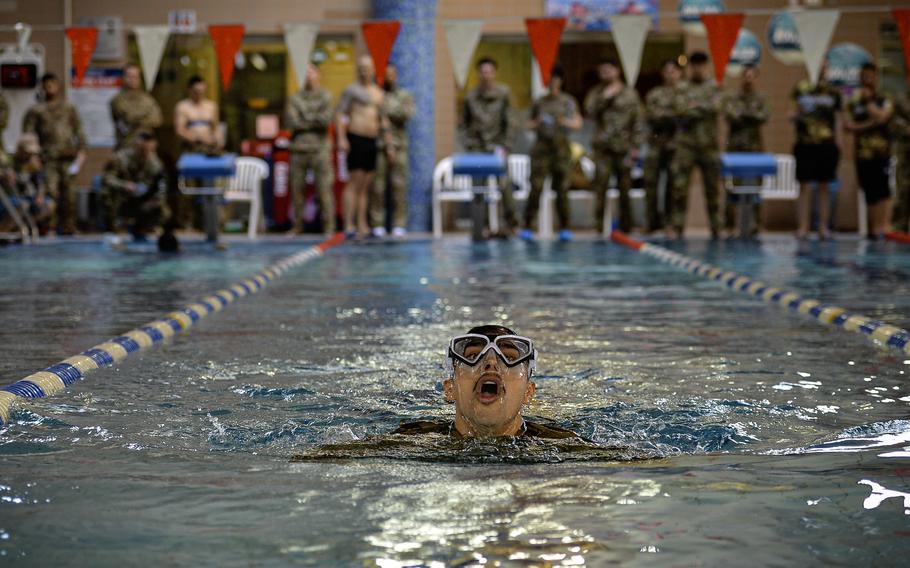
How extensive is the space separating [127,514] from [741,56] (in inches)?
682

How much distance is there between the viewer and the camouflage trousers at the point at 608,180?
58.2 ft

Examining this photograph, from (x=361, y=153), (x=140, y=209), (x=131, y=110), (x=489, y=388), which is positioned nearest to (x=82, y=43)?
(x=131, y=110)

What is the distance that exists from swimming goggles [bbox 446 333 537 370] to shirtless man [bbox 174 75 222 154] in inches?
541

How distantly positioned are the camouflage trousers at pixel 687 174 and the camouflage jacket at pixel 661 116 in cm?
23

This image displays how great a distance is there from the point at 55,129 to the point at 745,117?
27.8ft

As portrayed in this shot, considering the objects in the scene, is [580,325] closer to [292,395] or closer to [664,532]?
[292,395]

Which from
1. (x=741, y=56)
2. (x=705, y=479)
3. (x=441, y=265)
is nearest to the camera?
(x=705, y=479)

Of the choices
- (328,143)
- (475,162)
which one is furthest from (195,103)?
(475,162)

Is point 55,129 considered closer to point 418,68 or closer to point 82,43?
point 82,43

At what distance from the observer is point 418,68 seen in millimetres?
19766

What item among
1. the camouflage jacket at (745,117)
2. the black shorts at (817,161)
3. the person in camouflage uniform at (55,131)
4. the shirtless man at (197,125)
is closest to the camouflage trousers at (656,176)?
the camouflage jacket at (745,117)

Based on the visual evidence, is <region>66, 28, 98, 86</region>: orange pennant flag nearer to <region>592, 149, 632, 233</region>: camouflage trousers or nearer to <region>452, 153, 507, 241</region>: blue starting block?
<region>452, 153, 507, 241</region>: blue starting block

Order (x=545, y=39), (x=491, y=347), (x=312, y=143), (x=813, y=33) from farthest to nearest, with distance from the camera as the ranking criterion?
(x=312, y=143), (x=545, y=39), (x=813, y=33), (x=491, y=347)

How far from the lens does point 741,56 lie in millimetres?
20078
